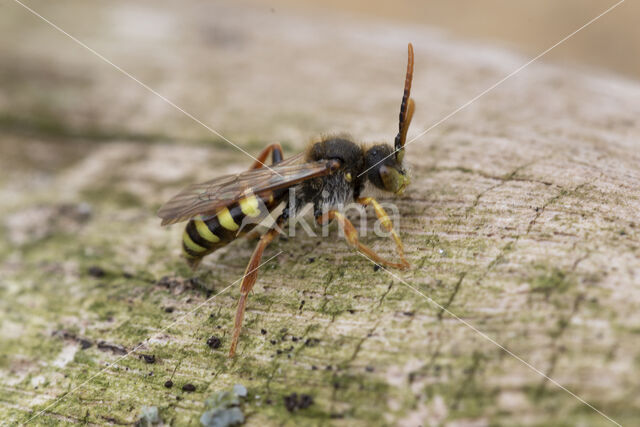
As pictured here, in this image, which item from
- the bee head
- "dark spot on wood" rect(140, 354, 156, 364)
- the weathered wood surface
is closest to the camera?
the weathered wood surface

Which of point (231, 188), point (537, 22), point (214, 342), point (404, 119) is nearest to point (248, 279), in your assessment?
point (214, 342)

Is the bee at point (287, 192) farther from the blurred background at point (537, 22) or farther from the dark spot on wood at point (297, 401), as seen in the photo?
the blurred background at point (537, 22)

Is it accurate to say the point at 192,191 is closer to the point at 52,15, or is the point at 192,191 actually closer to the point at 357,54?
the point at 357,54

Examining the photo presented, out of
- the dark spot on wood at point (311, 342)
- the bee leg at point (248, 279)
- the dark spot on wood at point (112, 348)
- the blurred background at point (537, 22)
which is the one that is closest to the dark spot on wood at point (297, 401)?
the dark spot on wood at point (311, 342)

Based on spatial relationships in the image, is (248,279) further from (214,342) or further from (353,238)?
(353,238)

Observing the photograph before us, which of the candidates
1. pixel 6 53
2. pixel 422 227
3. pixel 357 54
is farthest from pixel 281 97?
pixel 6 53

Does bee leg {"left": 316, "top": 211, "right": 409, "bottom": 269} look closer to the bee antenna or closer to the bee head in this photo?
the bee head

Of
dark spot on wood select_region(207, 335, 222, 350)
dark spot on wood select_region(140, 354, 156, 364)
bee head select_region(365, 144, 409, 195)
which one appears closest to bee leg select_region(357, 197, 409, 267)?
bee head select_region(365, 144, 409, 195)
